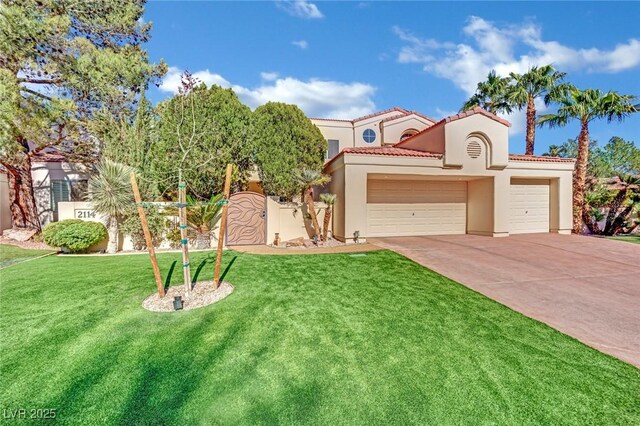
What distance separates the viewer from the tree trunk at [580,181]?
14.6 metres

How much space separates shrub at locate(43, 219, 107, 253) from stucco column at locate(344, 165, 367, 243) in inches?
392

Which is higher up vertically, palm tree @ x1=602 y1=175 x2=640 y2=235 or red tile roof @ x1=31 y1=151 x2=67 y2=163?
red tile roof @ x1=31 y1=151 x2=67 y2=163

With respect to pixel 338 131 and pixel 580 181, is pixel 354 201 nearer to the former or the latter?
pixel 338 131

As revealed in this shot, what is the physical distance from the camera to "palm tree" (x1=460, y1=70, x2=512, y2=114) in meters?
19.2

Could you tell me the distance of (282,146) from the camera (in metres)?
13.1

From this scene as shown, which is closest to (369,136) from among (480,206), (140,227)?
(480,206)

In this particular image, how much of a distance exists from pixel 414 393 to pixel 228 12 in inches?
521

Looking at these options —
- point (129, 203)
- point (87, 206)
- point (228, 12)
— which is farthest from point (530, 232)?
point (87, 206)

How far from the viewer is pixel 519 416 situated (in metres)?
2.68

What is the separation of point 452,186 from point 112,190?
16243mm

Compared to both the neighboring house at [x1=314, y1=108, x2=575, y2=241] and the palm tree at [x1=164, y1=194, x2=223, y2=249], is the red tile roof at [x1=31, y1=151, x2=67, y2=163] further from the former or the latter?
the neighboring house at [x1=314, y1=108, x2=575, y2=241]

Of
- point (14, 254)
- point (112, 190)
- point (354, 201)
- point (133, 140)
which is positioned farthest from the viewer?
point (354, 201)

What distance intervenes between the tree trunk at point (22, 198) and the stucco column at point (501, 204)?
2277 centimetres

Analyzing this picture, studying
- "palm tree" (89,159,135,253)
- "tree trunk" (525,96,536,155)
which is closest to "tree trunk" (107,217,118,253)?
"palm tree" (89,159,135,253)
